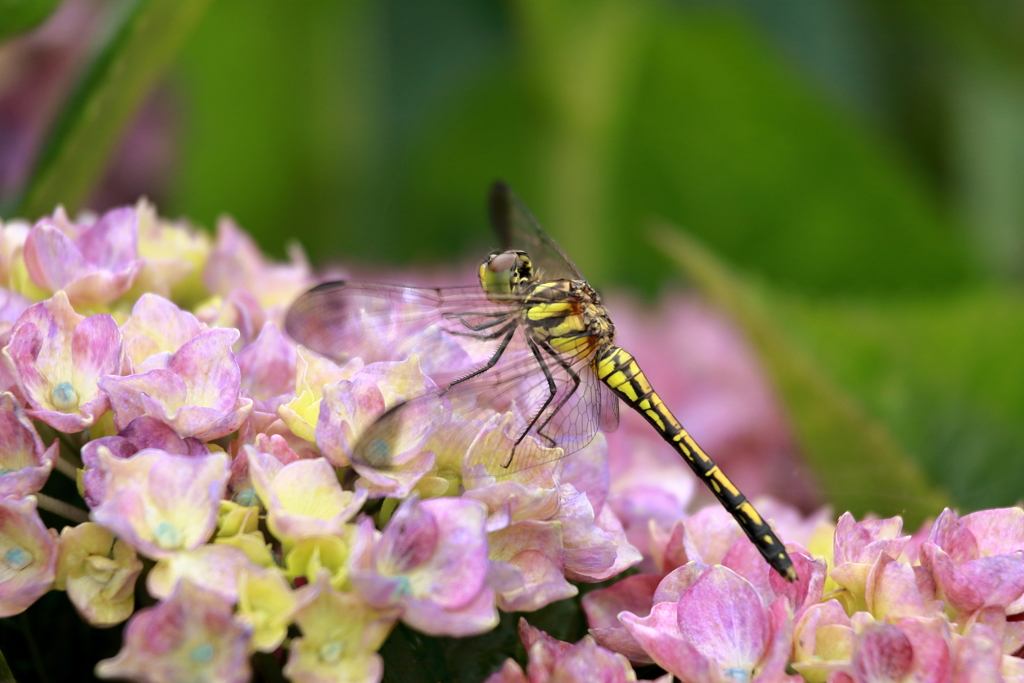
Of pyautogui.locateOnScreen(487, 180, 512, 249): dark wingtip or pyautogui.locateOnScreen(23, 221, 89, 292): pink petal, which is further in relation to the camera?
pyautogui.locateOnScreen(487, 180, 512, 249): dark wingtip

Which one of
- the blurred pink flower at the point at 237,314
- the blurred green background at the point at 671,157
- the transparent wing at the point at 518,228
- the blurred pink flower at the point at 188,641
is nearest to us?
the blurred pink flower at the point at 188,641

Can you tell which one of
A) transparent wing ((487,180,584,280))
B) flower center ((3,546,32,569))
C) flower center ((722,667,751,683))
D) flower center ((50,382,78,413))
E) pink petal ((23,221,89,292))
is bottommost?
flower center ((3,546,32,569))

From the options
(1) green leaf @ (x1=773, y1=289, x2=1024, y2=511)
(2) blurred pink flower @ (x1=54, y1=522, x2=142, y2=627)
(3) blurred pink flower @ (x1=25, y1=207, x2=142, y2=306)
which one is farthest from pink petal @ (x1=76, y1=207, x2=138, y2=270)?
(1) green leaf @ (x1=773, y1=289, x2=1024, y2=511)

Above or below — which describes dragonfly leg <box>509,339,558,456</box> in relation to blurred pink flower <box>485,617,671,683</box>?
above

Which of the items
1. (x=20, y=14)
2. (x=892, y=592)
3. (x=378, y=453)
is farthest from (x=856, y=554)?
(x=20, y=14)

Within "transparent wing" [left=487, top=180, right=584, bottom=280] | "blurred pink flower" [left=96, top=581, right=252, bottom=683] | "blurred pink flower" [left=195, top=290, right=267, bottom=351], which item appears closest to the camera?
"blurred pink flower" [left=96, top=581, right=252, bottom=683]

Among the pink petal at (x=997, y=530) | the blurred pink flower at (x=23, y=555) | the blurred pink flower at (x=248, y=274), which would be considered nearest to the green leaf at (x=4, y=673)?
the blurred pink flower at (x=23, y=555)

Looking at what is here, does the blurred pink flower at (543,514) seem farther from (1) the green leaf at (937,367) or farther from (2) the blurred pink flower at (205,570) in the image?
(1) the green leaf at (937,367)

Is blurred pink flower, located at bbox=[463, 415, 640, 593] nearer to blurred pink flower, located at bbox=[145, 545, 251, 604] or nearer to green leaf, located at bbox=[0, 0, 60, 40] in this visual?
blurred pink flower, located at bbox=[145, 545, 251, 604]
